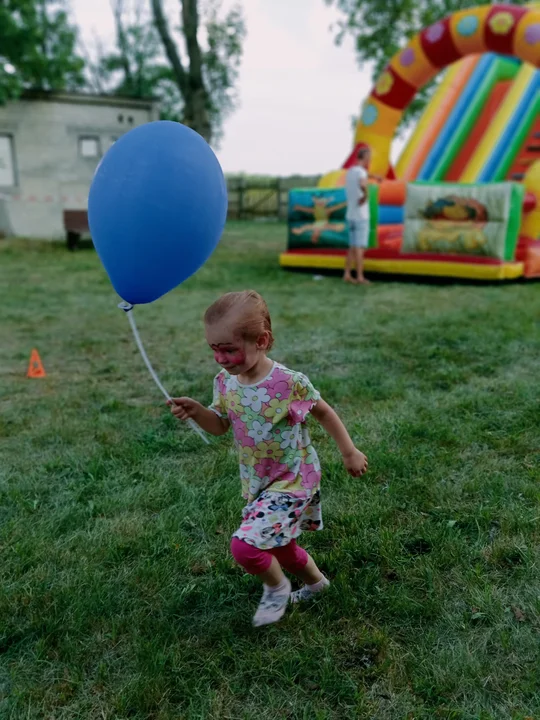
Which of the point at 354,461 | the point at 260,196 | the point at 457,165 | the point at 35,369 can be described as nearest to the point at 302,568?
the point at 354,461

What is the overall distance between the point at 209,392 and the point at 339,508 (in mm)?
1811

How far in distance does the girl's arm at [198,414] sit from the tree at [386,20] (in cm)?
2860

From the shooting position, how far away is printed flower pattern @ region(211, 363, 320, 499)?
2061mm

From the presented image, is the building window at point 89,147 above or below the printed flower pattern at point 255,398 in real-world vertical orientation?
above

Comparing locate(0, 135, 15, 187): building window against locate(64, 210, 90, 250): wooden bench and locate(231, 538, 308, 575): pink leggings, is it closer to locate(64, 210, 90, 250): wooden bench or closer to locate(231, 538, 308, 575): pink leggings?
locate(64, 210, 90, 250): wooden bench

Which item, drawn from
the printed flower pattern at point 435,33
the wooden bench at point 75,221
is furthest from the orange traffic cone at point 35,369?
Result: the wooden bench at point 75,221

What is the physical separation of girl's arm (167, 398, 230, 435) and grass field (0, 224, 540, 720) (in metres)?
0.59

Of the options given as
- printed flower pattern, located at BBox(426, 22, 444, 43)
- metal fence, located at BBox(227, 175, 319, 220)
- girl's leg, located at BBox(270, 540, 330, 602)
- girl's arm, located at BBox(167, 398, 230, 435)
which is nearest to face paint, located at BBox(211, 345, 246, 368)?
girl's arm, located at BBox(167, 398, 230, 435)

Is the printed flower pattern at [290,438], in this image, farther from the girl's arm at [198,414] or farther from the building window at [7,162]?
the building window at [7,162]

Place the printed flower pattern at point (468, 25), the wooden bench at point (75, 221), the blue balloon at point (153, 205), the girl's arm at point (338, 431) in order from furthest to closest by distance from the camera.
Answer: the wooden bench at point (75, 221) → the printed flower pattern at point (468, 25) → the blue balloon at point (153, 205) → the girl's arm at point (338, 431)

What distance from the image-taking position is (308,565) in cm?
225

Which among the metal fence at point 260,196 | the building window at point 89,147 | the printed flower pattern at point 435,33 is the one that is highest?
the printed flower pattern at point 435,33

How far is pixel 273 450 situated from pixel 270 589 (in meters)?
0.47

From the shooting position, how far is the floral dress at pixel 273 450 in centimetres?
205
